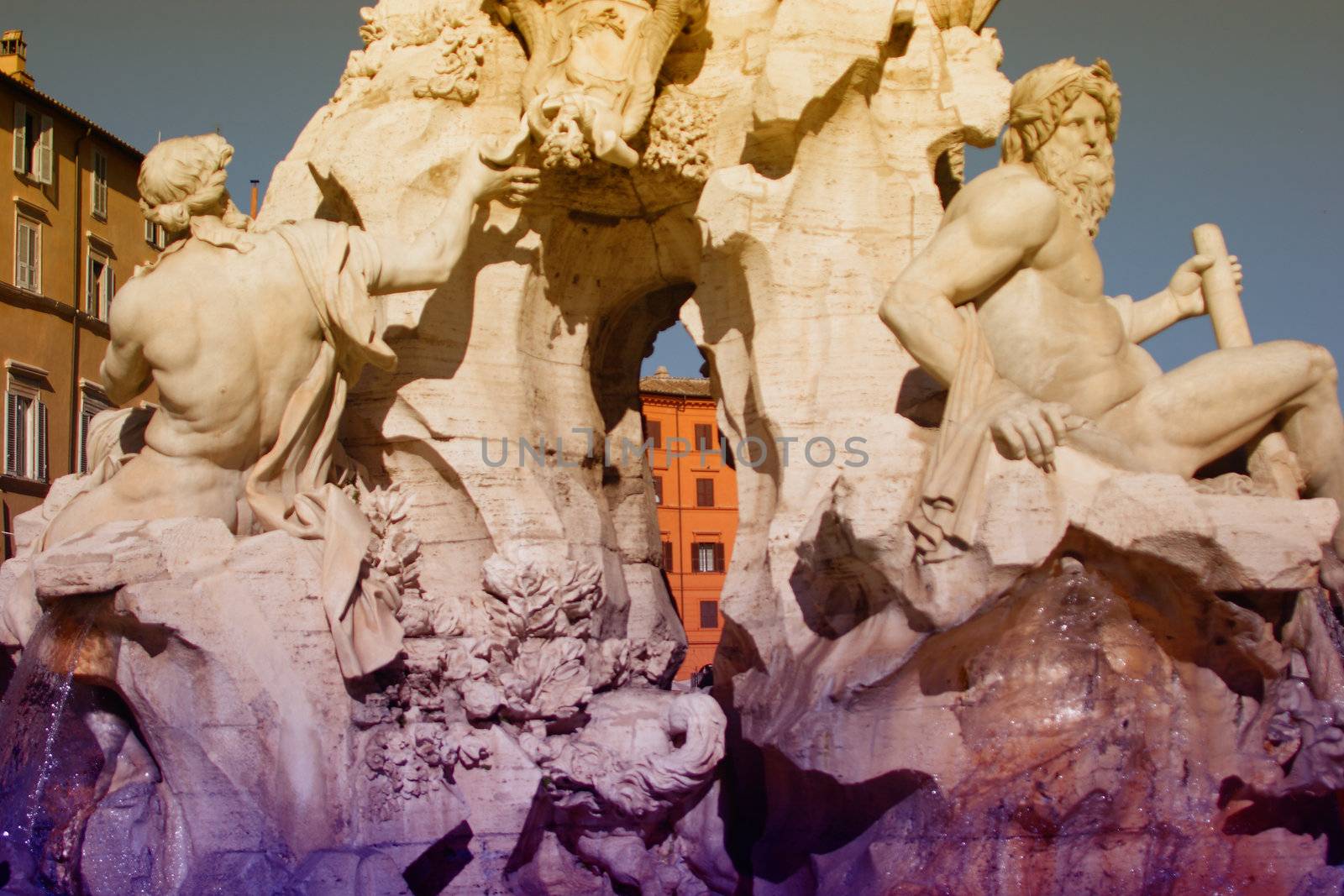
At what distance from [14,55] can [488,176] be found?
18.0 metres

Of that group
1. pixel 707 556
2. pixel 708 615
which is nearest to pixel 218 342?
pixel 708 615

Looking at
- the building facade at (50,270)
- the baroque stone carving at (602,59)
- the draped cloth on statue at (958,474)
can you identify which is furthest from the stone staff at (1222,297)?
the building facade at (50,270)

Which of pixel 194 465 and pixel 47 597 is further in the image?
pixel 194 465

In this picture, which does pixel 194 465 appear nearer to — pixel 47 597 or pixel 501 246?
pixel 47 597

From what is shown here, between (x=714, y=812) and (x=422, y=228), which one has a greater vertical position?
(x=422, y=228)

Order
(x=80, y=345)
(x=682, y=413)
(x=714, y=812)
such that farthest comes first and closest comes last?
1. (x=682, y=413)
2. (x=80, y=345)
3. (x=714, y=812)

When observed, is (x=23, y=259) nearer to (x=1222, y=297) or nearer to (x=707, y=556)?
(x=707, y=556)

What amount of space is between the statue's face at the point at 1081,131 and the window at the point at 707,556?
20388mm

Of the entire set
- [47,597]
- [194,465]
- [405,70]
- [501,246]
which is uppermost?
[405,70]

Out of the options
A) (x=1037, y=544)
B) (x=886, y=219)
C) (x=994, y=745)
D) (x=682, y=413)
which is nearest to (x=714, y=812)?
(x=994, y=745)

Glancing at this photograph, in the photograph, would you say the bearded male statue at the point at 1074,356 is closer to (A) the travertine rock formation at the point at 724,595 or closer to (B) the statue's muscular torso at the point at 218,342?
(A) the travertine rock formation at the point at 724,595

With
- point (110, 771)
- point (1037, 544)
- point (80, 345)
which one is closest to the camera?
point (1037, 544)

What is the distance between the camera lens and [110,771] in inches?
283

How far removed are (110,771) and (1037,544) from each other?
3.93 m
